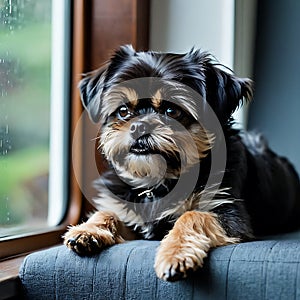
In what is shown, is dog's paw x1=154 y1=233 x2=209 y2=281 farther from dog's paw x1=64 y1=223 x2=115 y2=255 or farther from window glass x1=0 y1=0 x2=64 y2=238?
window glass x1=0 y1=0 x2=64 y2=238

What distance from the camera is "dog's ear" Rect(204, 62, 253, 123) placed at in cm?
153

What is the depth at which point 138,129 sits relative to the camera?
144cm

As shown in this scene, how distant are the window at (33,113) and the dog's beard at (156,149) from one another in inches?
13.3

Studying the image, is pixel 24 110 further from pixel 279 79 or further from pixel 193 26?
pixel 279 79

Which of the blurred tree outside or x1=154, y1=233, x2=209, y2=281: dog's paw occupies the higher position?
the blurred tree outside

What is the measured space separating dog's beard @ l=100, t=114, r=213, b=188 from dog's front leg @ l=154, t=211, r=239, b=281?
0.13 meters

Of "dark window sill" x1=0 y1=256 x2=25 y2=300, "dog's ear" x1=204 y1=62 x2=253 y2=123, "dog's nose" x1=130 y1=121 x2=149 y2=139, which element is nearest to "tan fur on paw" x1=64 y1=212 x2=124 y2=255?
"dark window sill" x1=0 y1=256 x2=25 y2=300

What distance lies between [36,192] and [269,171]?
774 mm

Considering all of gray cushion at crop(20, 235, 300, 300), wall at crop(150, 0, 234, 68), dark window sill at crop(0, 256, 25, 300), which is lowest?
dark window sill at crop(0, 256, 25, 300)

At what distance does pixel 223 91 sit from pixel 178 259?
0.49 m

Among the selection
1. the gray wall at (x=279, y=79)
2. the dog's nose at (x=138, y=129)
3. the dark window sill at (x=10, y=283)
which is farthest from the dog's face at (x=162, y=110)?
the gray wall at (x=279, y=79)

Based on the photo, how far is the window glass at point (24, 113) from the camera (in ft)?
5.59

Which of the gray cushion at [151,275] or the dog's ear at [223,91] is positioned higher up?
the dog's ear at [223,91]

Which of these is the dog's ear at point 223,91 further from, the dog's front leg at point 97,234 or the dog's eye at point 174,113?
the dog's front leg at point 97,234
